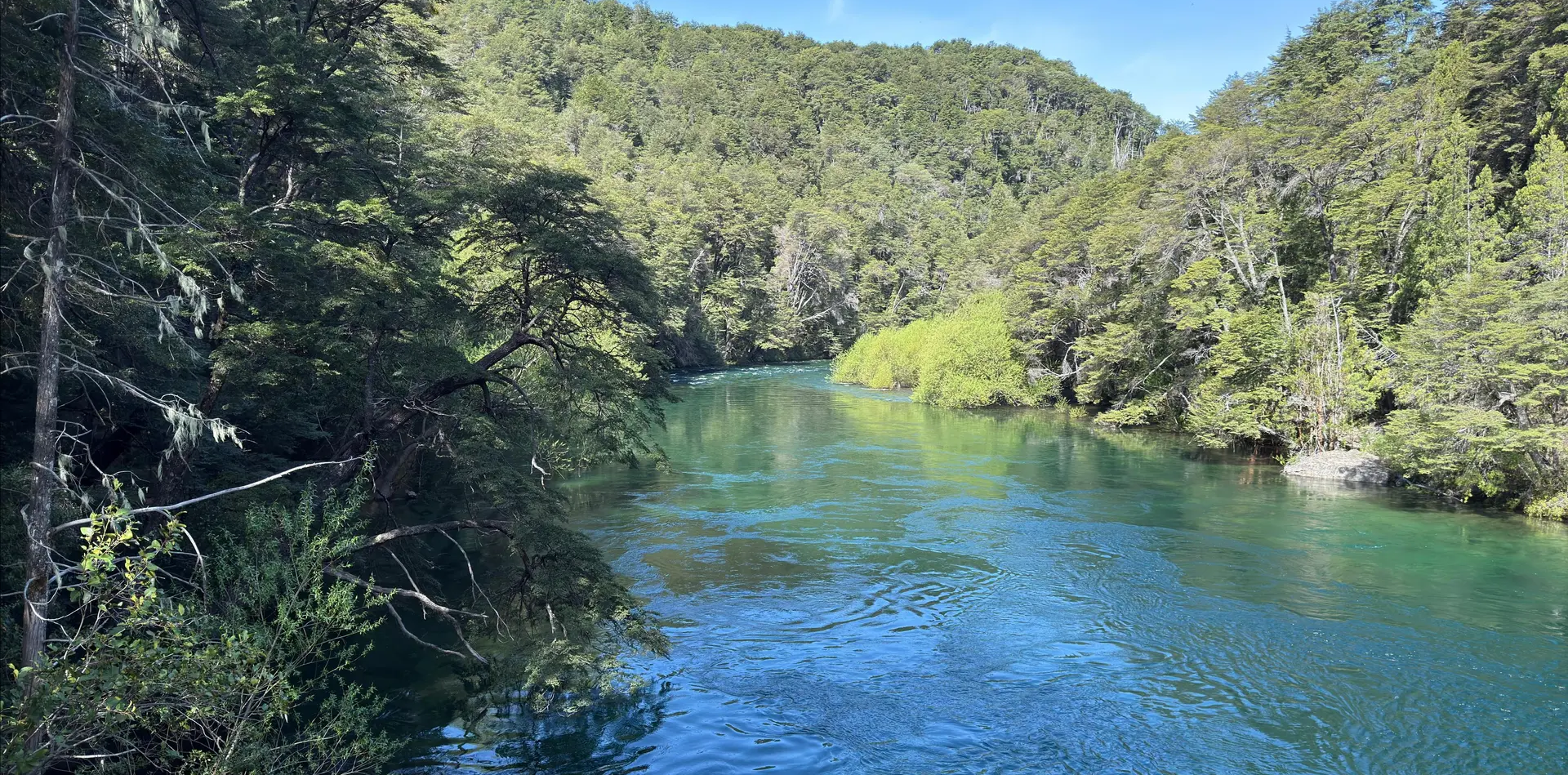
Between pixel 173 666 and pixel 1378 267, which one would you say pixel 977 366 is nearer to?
pixel 1378 267

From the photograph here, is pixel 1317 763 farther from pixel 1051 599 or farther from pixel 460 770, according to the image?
pixel 460 770

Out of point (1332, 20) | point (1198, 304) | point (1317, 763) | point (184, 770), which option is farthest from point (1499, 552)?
point (1332, 20)

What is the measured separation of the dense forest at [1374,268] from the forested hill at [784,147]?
1860 centimetres

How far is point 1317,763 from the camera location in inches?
388

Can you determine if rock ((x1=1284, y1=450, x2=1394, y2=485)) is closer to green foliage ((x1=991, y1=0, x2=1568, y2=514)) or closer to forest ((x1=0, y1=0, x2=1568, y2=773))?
green foliage ((x1=991, y1=0, x2=1568, y2=514))

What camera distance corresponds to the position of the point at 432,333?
14.2 m

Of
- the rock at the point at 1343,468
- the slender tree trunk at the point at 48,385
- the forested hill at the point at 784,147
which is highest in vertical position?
the forested hill at the point at 784,147

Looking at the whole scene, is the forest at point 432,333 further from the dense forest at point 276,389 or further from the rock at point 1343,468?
the rock at point 1343,468

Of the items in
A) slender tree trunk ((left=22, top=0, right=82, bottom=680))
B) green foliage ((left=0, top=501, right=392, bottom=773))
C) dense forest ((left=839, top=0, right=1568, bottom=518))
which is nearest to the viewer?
green foliage ((left=0, top=501, right=392, bottom=773))

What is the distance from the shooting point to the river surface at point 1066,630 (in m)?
10.2

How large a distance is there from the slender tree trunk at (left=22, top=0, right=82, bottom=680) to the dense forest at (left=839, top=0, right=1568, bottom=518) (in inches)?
924

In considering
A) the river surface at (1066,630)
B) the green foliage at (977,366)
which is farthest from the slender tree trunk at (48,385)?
the green foliage at (977,366)

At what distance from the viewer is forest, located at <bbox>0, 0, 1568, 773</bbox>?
6738 millimetres

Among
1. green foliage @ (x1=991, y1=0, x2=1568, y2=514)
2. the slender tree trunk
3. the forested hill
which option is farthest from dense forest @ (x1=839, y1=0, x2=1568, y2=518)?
the slender tree trunk
